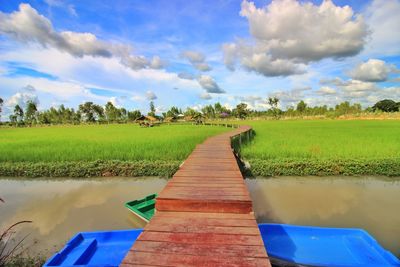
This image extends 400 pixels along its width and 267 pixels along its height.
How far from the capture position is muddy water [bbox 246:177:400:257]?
457 cm

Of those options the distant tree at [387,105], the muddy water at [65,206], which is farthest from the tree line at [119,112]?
the muddy water at [65,206]

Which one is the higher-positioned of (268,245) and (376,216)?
(268,245)

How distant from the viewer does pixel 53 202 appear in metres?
6.06

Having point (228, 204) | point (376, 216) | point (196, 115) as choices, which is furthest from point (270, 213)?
point (196, 115)

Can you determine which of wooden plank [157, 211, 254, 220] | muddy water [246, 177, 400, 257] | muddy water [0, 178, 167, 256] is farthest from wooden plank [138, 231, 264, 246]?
muddy water [246, 177, 400, 257]

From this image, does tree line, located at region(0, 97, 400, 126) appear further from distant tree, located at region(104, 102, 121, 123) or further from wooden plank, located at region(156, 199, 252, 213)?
wooden plank, located at region(156, 199, 252, 213)

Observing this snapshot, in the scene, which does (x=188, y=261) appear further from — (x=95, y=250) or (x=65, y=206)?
(x=65, y=206)

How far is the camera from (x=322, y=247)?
11.1 feet

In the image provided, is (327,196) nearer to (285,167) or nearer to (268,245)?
(285,167)

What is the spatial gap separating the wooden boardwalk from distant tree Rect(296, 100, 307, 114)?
6735cm

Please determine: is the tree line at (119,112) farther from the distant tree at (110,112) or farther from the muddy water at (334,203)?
the muddy water at (334,203)

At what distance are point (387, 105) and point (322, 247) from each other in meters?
86.3

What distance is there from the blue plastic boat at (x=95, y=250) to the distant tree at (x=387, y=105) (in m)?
80.8

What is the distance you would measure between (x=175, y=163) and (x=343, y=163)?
226 inches
